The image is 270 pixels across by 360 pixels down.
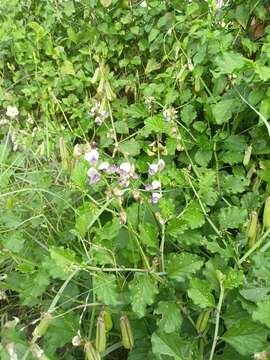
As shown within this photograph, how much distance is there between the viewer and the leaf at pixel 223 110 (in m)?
1.24

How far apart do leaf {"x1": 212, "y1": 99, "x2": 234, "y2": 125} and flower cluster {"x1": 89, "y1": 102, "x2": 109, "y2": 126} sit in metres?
0.45

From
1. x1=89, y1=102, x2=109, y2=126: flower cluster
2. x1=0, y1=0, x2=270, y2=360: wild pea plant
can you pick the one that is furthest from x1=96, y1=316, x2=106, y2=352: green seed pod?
x1=89, y1=102, x2=109, y2=126: flower cluster

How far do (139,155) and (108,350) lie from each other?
70cm

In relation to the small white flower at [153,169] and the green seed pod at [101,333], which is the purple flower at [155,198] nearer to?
the small white flower at [153,169]

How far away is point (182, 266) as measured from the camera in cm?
92

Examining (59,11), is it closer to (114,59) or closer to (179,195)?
(114,59)

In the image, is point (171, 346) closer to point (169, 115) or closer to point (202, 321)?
point (202, 321)

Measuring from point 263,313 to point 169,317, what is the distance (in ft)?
0.61

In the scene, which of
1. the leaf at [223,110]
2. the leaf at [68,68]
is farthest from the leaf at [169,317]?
the leaf at [68,68]

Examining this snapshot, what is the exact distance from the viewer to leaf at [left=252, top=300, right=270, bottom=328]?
31.3 inches

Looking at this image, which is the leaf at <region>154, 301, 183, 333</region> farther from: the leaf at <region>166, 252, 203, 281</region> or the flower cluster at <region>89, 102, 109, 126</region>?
the flower cluster at <region>89, 102, 109, 126</region>

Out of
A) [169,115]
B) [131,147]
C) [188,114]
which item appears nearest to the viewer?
[169,115]

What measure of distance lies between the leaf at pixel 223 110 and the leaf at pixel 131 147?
323 mm

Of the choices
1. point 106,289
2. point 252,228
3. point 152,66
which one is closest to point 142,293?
point 106,289
